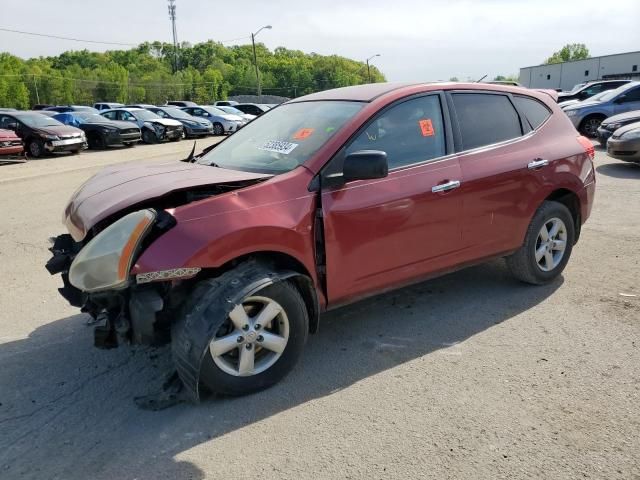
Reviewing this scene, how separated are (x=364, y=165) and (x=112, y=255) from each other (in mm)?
1527

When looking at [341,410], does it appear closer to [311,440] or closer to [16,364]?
[311,440]

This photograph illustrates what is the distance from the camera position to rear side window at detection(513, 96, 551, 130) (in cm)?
465

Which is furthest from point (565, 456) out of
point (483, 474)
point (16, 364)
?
point (16, 364)

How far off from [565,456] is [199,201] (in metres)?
2.31

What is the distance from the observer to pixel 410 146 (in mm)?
3850

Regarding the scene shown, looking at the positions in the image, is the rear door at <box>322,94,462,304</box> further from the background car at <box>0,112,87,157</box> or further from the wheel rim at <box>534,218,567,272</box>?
the background car at <box>0,112,87,157</box>

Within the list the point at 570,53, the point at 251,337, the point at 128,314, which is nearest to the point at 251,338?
the point at 251,337

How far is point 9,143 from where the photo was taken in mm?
16078

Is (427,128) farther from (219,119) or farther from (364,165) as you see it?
(219,119)

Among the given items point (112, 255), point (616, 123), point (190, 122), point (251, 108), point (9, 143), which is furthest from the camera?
point (251, 108)

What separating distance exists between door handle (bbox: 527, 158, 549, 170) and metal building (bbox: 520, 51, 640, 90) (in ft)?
198

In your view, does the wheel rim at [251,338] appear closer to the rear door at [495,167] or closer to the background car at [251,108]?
the rear door at [495,167]

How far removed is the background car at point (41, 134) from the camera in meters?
17.6

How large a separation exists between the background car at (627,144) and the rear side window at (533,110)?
6.82 m
